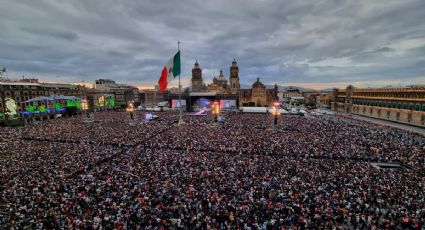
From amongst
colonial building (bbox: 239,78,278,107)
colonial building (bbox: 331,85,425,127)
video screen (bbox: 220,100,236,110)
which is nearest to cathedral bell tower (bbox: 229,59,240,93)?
colonial building (bbox: 239,78,278,107)

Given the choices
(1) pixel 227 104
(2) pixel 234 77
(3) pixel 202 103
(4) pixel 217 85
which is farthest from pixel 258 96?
(3) pixel 202 103

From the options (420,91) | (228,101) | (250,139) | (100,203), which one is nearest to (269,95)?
(228,101)

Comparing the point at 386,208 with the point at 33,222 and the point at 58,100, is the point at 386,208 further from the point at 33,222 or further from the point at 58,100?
the point at 58,100

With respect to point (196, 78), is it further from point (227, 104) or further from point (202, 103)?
point (227, 104)

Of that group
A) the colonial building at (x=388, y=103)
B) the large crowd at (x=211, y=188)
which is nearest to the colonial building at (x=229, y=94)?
the colonial building at (x=388, y=103)

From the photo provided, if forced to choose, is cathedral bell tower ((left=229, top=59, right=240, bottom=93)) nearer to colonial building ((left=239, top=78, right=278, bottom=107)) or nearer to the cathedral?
the cathedral
